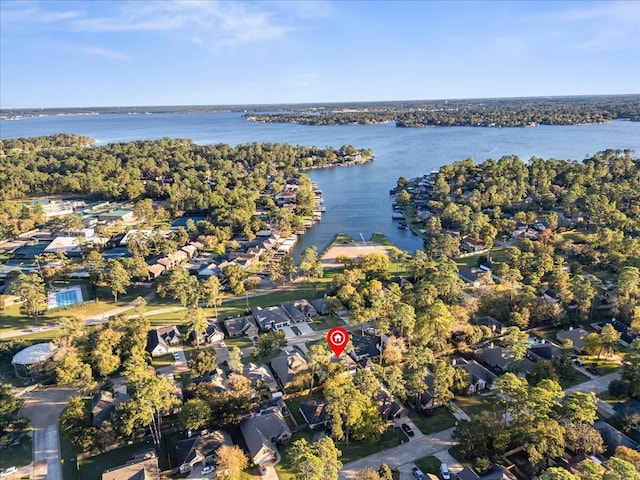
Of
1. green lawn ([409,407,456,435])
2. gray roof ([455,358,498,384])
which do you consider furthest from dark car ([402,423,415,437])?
gray roof ([455,358,498,384])

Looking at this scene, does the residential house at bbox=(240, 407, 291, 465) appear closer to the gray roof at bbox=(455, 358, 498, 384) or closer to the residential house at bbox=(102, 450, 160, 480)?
the residential house at bbox=(102, 450, 160, 480)

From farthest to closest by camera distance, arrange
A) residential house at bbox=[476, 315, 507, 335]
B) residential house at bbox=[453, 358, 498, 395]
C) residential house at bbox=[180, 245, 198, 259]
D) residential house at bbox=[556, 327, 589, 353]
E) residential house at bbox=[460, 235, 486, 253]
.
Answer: residential house at bbox=[460, 235, 486, 253]
residential house at bbox=[180, 245, 198, 259]
residential house at bbox=[476, 315, 507, 335]
residential house at bbox=[556, 327, 589, 353]
residential house at bbox=[453, 358, 498, 395]

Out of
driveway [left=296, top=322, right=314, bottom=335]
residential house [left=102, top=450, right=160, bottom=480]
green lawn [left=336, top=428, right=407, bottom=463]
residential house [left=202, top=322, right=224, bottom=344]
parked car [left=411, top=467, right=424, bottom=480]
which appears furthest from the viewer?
driveway [left=296, top=322, right=314, bottom=335]

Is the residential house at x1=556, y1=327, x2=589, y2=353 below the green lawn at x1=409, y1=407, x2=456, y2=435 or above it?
above

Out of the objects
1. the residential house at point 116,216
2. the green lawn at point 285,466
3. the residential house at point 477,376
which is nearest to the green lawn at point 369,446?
the green lawn at point 285,466

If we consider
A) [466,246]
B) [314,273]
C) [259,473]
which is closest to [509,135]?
[466,246]

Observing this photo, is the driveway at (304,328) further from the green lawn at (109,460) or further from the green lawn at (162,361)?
the green lawn at (109,460)

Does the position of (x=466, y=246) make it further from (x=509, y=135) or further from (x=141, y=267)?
(x=509, y=135)

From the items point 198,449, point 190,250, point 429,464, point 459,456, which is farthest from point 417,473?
point 190,250
